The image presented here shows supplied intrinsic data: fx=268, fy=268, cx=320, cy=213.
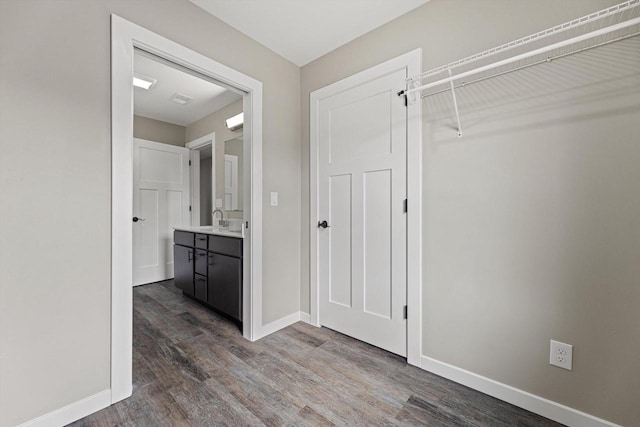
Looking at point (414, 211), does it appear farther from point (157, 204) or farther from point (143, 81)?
point (157, 204)

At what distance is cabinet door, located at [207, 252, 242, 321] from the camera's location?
2.40m

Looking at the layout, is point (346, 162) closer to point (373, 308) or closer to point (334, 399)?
point (373, 308)

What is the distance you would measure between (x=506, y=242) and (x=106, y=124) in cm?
233

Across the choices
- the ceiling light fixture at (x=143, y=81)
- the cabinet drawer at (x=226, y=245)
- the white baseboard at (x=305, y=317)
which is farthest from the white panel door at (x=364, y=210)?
the ceiling light fixture at (x=143, y=81)

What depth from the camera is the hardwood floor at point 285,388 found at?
4.56 feet

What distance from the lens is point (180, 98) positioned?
3373 millimetres

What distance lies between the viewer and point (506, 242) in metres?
1.52

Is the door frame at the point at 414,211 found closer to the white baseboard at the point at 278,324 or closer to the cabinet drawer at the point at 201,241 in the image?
the white baseboard at the point at 278,324

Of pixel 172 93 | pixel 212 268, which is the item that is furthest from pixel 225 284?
pixel 172 93

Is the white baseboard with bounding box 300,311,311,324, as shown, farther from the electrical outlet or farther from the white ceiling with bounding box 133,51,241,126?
the white ceiling with bounding box 133,51,241,126

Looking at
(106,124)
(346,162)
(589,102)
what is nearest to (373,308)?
(346,162)

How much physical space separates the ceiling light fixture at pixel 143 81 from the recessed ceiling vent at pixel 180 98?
0.29 metres

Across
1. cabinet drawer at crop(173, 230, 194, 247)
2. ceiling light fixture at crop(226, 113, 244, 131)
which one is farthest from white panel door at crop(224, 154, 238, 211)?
cabinet drawer at crop(173, 230, 194, 247)

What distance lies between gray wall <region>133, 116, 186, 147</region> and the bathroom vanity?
178cm
